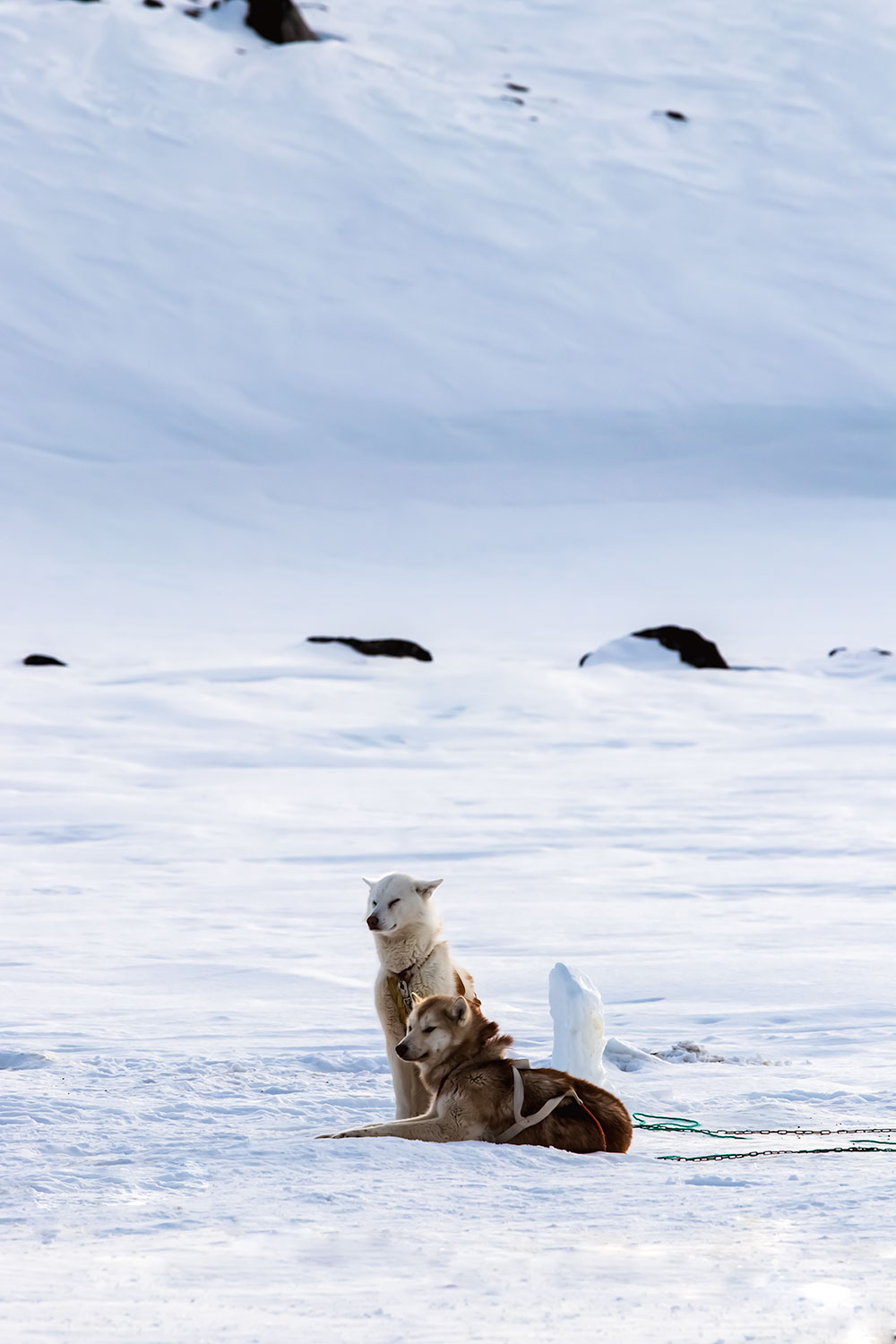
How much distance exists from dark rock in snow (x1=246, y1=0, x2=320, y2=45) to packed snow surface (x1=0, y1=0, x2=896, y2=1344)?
0.67 m

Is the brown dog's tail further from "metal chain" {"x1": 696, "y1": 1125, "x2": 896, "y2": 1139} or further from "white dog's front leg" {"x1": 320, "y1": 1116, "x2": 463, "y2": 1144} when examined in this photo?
"metal chain" {"x1": 696, "y1": 1125, "x2": 896, "y2": 1139}

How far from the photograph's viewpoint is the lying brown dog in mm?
4684

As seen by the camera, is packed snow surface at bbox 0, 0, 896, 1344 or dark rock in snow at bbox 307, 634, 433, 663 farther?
dark rock in snow at bbox 307, 634, 433, 663

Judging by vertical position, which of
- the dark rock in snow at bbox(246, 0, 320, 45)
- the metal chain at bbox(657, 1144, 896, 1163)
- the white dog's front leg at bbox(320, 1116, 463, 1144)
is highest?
the dark rock in snow at bbox(246, 0, 320, 45)

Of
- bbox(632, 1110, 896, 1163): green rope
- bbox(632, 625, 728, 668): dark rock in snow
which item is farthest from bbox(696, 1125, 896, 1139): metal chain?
bbox(632, 625, 728, 668): dark rock in snow

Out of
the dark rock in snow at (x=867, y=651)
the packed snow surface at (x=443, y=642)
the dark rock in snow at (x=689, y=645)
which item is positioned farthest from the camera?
the dark rock in snow at (x=867, y=651)

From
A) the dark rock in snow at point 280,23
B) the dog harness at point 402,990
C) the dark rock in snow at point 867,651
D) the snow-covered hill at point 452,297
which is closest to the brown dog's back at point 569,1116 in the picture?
the dog harness at point 402,990

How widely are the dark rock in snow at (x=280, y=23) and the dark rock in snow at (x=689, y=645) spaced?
146ft

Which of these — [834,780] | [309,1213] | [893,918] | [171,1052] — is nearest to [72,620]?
[834,780]

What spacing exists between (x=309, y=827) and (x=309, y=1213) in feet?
29.8

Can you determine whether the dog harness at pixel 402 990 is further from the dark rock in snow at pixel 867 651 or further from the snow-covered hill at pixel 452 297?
the snow-covered hill at pixel 452 297

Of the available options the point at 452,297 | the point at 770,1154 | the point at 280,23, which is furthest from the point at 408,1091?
the point at 280,23

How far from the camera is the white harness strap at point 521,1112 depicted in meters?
4.66

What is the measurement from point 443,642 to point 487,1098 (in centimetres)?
2375
